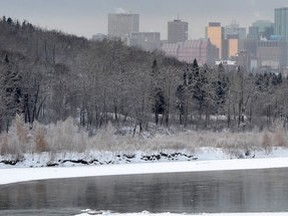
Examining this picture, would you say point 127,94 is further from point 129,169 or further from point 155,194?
point 155,194

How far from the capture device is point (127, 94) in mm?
86750

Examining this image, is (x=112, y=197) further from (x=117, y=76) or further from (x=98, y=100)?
(x=117, y=76)

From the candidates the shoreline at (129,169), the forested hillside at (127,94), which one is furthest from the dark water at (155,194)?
the forested hillside at (127,94)

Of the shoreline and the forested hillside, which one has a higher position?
the forested hillside

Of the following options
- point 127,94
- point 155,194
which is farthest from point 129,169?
point 127,94

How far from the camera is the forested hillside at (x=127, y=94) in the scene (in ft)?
268

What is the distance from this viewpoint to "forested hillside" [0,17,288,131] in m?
81.8

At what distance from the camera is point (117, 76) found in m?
92.4

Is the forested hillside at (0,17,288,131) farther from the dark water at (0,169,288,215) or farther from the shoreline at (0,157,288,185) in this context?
the dark water at (0,169,288,215)

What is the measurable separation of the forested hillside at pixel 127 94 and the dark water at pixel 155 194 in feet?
110

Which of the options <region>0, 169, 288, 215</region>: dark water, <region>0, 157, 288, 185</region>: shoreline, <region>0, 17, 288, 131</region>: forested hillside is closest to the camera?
<region>0, 169, 288, 215</region>: dark water

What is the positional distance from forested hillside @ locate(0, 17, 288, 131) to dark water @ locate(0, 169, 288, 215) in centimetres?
3360

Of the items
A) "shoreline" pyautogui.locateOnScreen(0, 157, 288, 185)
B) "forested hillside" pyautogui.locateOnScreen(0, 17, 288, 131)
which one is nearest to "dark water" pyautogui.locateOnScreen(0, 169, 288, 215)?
"shoreline" pyautogui.locateOnScreen(0, 157, 288, 185)

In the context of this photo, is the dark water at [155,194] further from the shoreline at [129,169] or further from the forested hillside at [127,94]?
the forested hillside at [127,94]
